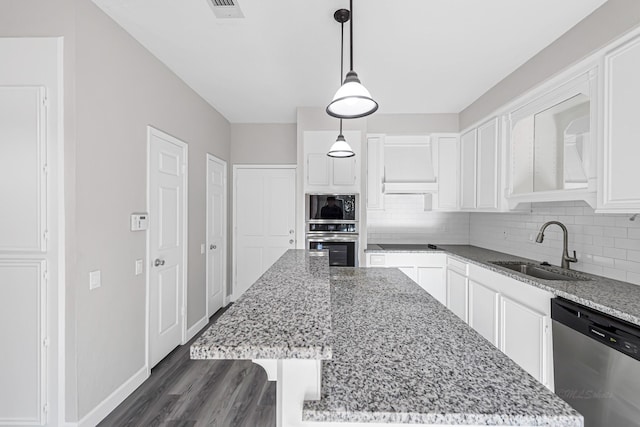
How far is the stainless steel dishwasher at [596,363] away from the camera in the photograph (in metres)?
1.41

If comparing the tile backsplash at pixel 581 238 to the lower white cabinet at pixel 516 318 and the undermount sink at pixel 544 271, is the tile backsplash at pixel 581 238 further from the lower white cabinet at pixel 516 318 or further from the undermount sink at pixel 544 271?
the lower white cabinet at pixel 516 318

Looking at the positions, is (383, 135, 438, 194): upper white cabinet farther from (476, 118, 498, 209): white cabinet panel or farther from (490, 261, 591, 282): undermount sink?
(490, 261, 591, 282): undermount sink

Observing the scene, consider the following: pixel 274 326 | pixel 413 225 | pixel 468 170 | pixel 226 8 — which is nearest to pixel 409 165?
pixel 468 170

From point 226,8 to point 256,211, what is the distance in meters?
2.85

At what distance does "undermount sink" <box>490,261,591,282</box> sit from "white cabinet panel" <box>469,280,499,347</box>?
31 cm

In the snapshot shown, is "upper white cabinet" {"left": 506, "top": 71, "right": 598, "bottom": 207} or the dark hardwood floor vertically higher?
"upper white cabinet" {"left": 506, "top": 71, "right": 598, "bottom": 207}

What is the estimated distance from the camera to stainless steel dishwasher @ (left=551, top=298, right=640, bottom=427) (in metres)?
1.41

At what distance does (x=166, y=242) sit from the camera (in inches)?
108

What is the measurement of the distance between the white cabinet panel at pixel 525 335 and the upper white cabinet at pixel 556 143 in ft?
2.77

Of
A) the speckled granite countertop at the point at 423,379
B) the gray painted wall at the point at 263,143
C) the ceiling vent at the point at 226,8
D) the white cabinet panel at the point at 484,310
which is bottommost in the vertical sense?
the white cabinet panel at the point at 484,310

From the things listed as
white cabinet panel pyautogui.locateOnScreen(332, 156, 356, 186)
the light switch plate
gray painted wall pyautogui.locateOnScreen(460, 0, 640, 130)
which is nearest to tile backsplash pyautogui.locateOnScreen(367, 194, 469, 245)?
white cabinet panel pyautogui.locateOnScreen(332, 156, 356, 186)

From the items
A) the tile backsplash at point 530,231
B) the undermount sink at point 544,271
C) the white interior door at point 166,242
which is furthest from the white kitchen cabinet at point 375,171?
the white interior door at point 166,242

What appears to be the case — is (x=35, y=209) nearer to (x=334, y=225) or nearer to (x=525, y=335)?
(x=334, y=225)

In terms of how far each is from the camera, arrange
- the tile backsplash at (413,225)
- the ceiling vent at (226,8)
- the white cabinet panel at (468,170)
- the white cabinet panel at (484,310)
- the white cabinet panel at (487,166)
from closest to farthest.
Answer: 1. the ceiling vent at (226,8)
2. the white cabinet panel at (484,310)
3. the white cabinet panel at (487,166)
4. the white cabinet panel at (468,170)
5. the tile backsplash at (413,225)
